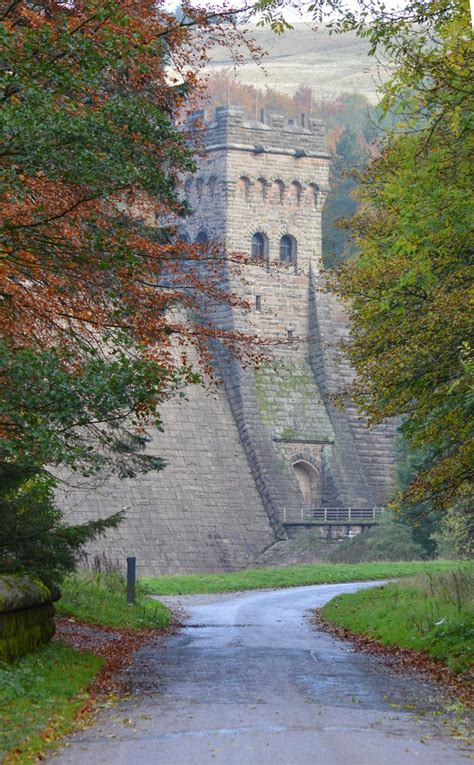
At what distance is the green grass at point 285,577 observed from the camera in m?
37.5

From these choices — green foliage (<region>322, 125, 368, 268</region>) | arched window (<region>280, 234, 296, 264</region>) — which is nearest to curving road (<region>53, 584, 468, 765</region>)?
arched window (<region>280, 234, 296, 264</region>)

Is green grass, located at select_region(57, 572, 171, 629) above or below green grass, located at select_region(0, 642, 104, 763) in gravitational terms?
above

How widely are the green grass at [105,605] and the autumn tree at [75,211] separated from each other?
5834mm

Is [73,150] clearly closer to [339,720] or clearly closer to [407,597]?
[339,720]

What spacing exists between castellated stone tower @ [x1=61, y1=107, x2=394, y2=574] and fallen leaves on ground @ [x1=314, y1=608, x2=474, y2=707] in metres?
27.4

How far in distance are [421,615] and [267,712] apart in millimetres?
9103

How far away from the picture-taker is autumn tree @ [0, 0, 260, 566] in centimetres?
1202

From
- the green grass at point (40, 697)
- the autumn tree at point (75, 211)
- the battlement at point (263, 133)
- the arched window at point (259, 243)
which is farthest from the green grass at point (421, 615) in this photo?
the battlement at point (263, 133)

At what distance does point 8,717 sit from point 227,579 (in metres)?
30.4

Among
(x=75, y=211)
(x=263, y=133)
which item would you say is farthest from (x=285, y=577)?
(x=75, y=211)

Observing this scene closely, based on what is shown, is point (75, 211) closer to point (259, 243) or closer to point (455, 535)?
point (455, 535)

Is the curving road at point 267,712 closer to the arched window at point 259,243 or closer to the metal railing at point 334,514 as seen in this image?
the metal railing at point 334,514

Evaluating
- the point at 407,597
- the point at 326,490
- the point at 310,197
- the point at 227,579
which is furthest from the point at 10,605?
the point at 310,197

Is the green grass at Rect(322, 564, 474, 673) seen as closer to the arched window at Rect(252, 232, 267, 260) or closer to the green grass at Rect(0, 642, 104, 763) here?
the green grass at Rect(0, 642, 104, 763)
